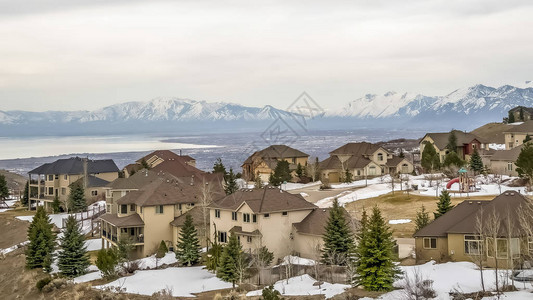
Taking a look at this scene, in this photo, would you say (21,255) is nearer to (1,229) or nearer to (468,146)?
(1,229)

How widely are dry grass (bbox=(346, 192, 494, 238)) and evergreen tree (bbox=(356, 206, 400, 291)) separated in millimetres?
18599

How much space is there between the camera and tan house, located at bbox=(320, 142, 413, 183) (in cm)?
9894

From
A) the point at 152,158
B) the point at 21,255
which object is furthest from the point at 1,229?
the point at 152,158

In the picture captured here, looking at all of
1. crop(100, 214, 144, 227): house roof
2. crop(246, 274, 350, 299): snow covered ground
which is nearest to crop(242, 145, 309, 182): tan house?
crop(100, 214, 144, 227): house roof

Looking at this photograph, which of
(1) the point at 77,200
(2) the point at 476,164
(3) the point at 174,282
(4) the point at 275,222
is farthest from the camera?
(2) the point at 476,164

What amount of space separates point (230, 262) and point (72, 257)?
15.2 m

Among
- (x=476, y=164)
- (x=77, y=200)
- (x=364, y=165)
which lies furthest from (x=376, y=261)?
(x=364, y=165)

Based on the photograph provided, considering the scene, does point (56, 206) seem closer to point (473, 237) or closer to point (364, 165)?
point (364, 165)

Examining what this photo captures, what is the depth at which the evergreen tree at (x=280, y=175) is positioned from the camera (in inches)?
3573

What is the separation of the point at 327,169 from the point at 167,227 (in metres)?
46.2

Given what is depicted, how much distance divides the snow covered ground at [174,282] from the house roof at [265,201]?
6.00 m

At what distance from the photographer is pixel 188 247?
51.5 m

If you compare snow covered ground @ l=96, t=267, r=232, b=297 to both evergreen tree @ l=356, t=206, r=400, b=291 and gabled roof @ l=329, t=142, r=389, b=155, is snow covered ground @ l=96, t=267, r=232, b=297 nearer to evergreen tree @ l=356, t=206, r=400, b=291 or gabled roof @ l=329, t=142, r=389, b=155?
evergreen tree @ l=356, t=206, r=400, b=291

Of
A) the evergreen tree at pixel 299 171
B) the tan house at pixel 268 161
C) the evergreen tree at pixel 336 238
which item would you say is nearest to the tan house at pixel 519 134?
the tan house at pixel 268 161
